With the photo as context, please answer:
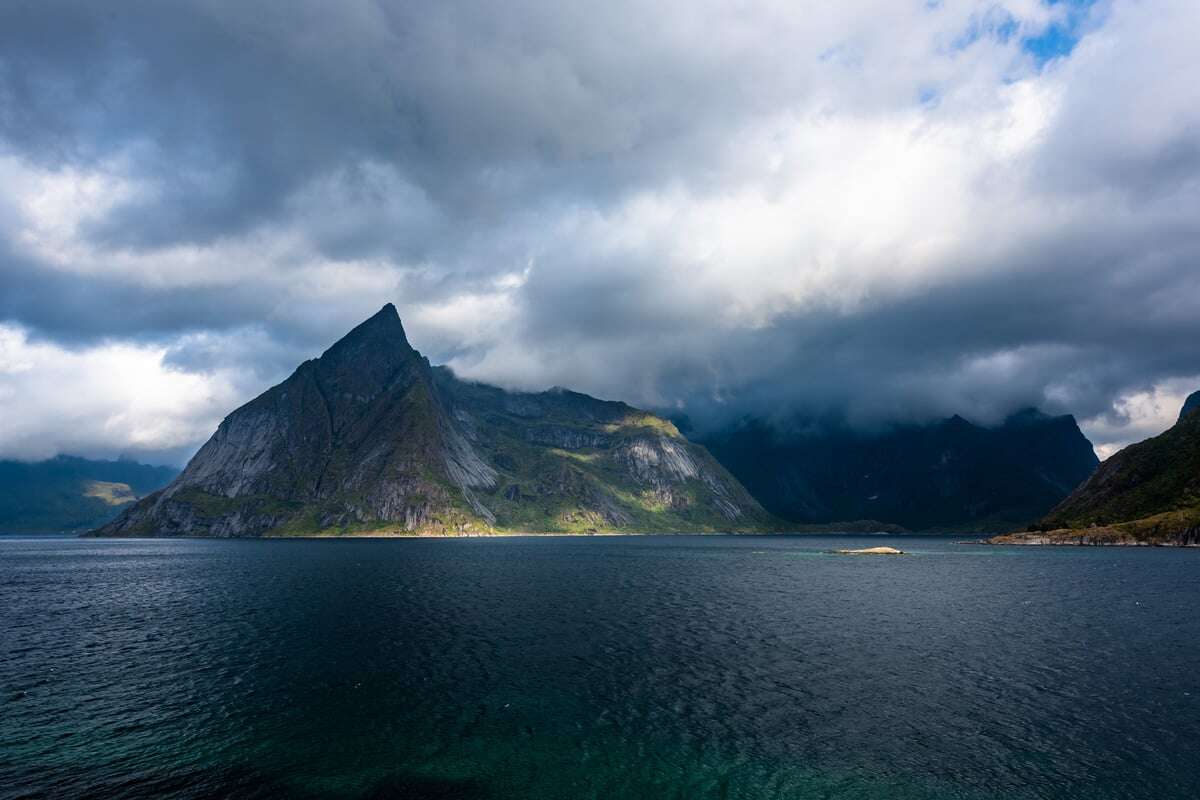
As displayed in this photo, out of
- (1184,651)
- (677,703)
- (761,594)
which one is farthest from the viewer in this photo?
(761,594)

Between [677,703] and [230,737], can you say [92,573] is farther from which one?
[677,703]

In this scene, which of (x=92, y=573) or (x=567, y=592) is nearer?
(x=567, y=592)

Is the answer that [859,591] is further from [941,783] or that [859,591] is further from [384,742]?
[384,742]

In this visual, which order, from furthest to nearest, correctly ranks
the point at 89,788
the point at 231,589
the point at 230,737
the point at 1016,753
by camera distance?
the point at 231,589
the point at 230,737
the point at 1016,753
the point at 89,788

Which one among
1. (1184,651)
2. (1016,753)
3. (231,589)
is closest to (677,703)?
(1016,753)

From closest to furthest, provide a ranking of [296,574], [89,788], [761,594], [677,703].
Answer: [89,788], [677,703], [761,594], [296,574]

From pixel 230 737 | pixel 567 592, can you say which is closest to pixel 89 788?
pixel 230 737
